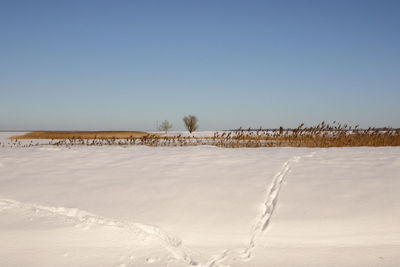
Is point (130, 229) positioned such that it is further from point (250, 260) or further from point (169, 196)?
point (250, 260)

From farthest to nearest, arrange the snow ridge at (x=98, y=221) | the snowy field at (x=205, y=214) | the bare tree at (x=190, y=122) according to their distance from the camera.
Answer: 1. the bare tree at (x=190, y=122)
2. the snow ridge at (x=98, y=221)
3. the snowy field at (x=205, y=214)

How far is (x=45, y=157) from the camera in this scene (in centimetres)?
727

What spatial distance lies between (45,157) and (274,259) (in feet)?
19.1

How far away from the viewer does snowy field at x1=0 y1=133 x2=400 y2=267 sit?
3.18 meters

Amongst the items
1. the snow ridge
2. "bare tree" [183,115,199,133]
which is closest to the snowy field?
the snow ridge

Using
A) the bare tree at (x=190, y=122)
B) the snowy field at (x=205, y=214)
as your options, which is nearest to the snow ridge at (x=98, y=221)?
the snowy field at (x=205, y=214)

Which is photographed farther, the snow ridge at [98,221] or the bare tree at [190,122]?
the bare tree at [190,122]

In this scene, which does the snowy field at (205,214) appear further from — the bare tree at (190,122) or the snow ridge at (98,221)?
the bare tree at (190,122)

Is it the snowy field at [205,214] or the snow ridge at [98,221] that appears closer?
the snowy field at [205,214]

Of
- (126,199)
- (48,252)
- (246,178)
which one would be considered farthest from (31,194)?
(246,178)

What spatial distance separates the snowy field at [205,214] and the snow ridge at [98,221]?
0.01m

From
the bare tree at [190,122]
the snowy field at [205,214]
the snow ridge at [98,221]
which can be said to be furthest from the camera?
the bare tree at [190,122]

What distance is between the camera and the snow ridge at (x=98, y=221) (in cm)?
331

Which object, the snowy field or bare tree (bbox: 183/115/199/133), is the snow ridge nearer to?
the snowy field
